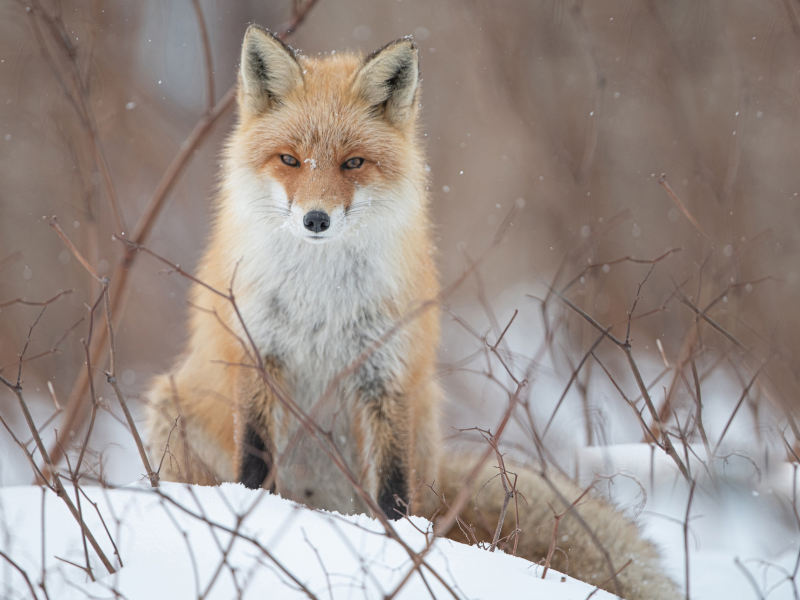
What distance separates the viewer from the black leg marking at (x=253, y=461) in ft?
8.43

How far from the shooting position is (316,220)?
2291 mm

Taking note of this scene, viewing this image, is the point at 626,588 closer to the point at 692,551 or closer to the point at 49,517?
the point at 692,551

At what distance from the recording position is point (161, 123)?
779 centimetres

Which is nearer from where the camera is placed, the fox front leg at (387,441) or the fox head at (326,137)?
the fox head at (326,137)

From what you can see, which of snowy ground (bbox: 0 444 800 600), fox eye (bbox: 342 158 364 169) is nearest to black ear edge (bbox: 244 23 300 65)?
fox eye (bbox: 342 158 364 169)

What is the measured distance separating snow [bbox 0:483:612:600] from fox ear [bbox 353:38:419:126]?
1775 mm

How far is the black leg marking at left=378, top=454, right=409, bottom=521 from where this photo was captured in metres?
2.61

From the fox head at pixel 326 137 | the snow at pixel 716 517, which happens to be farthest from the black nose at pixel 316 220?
the snow at pixel 716 517

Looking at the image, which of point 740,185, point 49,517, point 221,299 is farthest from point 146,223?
point 740,185

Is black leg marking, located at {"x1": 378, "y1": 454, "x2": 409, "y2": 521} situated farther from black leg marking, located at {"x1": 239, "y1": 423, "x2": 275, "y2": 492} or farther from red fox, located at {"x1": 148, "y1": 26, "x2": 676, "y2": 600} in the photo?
black leg marking, located at {"x1": 239, "y1": 423, "x2": 275, "y2": 492}

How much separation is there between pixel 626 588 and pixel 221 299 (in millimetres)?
2069

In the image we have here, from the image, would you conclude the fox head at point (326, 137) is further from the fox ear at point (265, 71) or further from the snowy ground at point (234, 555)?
the snowy ground at point (234, 555)

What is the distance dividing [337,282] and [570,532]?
1540 mm

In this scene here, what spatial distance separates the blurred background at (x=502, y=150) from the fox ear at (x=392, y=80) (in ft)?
10.8
